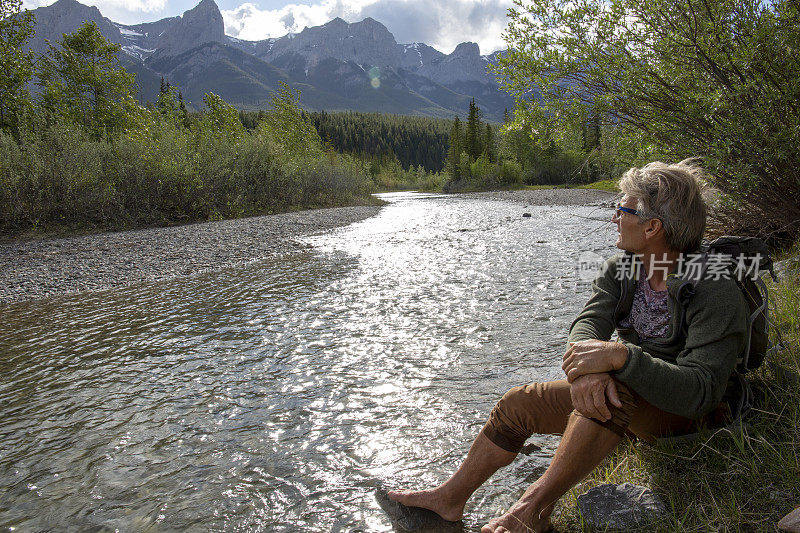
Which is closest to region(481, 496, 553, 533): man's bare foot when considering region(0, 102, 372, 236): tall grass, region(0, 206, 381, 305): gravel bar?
region(0, 206, 381, 305): gravel bar

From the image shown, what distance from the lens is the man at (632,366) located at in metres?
2.40

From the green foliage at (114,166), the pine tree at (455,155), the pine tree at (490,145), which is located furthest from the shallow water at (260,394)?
the pine tree at (455,155)

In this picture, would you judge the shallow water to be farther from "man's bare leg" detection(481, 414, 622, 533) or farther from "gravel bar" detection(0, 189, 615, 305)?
"gravel bar" detection(0, 189, 615, 305)

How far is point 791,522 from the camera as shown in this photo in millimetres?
2070

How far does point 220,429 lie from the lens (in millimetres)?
4629

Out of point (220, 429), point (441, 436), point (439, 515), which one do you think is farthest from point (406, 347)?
point (439, 515)

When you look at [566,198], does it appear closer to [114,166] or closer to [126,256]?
[114,166]

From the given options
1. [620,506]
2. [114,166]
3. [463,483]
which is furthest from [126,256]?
[620,506]

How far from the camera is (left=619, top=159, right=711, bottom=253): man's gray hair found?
2.81 metres

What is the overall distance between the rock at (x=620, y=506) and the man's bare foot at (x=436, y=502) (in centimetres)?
77

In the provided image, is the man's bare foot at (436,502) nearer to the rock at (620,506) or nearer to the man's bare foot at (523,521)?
the man's bare foot at (523,521)

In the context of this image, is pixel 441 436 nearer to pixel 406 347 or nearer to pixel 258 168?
pixel 406 347

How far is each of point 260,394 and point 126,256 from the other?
1196 cm

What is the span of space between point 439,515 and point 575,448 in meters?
1.19
